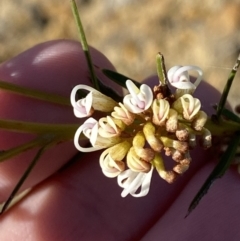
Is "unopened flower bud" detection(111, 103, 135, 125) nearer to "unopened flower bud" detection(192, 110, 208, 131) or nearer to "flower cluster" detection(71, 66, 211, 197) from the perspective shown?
"flower cluster" detection(71, 66, 211, 197)

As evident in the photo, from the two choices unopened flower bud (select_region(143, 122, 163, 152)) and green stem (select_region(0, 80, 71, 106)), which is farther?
green stem (select_region(0, 80, 71, 106))

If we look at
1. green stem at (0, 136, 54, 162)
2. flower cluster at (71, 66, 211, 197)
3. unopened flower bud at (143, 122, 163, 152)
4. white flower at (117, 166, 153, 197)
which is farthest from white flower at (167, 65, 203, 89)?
green stem at (0, 136, 54, 162)

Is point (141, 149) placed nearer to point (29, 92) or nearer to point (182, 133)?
point (182, 133)

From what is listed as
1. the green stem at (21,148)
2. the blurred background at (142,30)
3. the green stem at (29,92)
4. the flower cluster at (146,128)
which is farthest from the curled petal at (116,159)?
the blurred background at (142,30)

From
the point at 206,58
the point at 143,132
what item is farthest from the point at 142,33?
the point at 143,132

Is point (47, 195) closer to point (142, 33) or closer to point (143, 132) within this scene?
point (143, 132)

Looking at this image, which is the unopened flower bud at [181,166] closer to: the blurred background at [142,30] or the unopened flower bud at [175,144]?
the unopened flower bud at [175,144]
